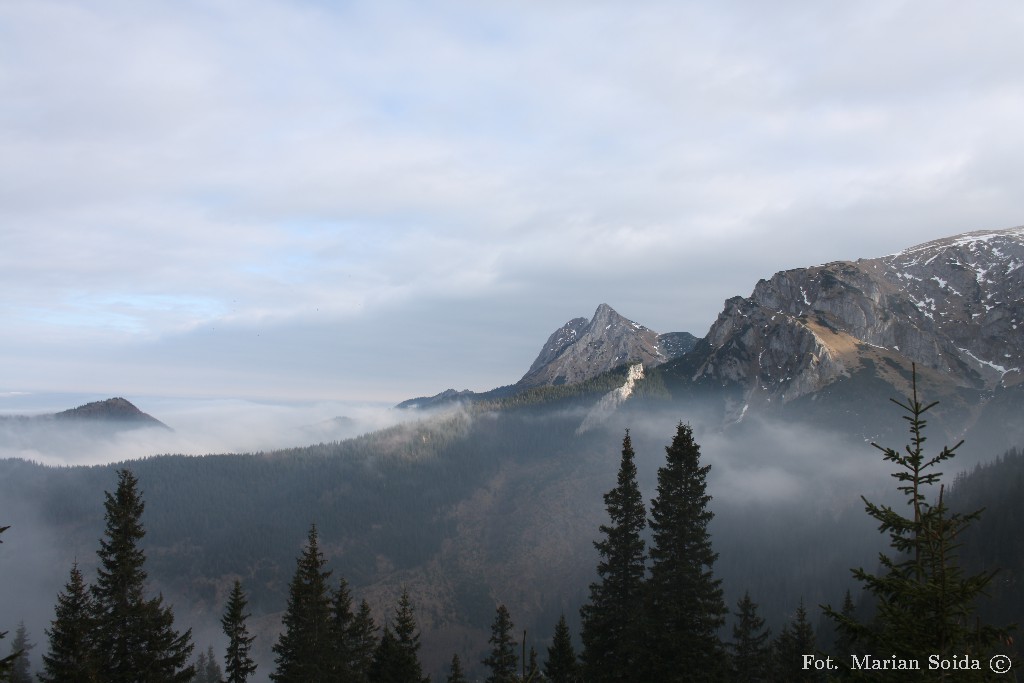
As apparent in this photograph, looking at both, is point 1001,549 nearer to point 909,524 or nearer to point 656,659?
point 656,659

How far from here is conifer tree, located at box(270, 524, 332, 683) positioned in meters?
42.0

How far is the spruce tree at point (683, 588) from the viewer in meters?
33.5

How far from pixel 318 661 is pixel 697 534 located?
24076mm

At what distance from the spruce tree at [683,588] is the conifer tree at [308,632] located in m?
20.1

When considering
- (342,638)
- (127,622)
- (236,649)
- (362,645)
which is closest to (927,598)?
(127,622)

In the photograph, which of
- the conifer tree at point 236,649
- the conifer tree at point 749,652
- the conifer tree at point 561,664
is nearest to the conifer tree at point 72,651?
the conifer tree at point 236,649

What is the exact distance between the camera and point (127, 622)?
32.4 metres

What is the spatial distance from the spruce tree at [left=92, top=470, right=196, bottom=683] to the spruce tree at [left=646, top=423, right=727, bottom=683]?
22.2 meters

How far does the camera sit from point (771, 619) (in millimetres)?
185000

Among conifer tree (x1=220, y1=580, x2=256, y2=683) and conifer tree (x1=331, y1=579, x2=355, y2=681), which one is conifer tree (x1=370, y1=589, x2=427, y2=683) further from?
conifer tree (x1=220, y1=580, x2=256, y2=683)

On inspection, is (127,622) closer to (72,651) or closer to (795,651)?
(72,651)

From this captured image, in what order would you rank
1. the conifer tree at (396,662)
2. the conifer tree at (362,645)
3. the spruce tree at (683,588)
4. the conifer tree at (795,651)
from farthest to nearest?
1. the conifer tree at (795,651)
2. the conifer tree at (362,645)
3. the conifer tree at (396,662)
4. the spruce tree at (683,588)

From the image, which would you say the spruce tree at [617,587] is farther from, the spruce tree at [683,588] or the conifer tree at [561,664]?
the conifer tree at [561,664]

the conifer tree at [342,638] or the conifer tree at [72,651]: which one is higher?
the conifer tree at [72,651]
